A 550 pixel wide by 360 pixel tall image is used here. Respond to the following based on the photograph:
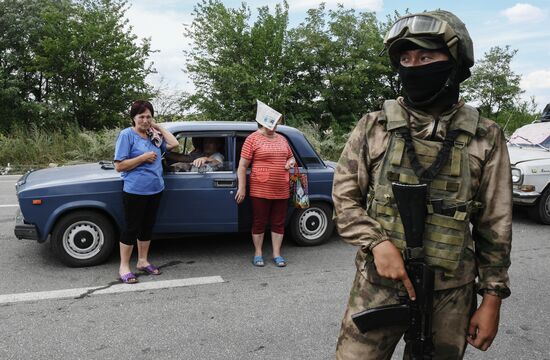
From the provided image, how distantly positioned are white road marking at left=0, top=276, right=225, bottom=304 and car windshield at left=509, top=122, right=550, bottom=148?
20.5 ft

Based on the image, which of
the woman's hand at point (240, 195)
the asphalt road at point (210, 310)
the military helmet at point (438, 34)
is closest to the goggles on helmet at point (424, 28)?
the military helmet at point (438, 34)

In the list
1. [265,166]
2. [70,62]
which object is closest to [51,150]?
[70,62]

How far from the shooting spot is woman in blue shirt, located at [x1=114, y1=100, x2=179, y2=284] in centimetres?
432

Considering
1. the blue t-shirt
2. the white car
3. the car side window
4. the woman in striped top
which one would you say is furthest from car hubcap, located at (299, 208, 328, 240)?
the white car

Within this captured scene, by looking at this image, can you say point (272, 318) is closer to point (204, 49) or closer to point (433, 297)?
point (433, 297)

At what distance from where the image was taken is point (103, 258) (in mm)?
4906

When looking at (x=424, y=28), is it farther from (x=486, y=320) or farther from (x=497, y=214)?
(x=486, y=320)

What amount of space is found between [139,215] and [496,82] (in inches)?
911

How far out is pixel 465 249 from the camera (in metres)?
1.79

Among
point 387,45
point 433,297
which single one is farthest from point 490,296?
point 387,45

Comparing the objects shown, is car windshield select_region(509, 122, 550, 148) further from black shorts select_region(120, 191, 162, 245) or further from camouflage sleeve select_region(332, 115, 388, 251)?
camouflage sleeve select_region(332, 115, 388, 251)

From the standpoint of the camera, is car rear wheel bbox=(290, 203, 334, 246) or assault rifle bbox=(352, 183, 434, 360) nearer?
assault rifle bbox=(352, 183, 434, 360)

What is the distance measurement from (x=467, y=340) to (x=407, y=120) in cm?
90

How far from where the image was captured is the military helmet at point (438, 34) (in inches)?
64.7
